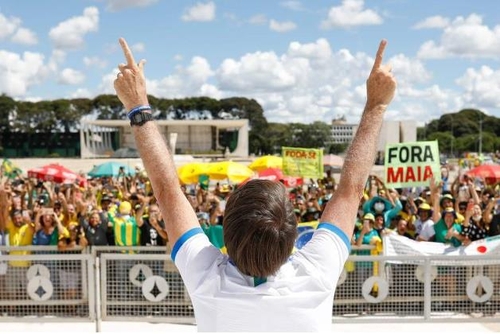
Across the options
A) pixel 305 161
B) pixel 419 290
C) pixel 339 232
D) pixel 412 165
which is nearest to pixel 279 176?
pixel 305 161

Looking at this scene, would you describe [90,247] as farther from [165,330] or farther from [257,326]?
[257,326]

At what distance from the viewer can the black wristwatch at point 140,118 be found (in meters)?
1.94

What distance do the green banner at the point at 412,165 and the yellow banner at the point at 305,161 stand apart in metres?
3.91

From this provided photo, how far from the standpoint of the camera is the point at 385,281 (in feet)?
24.1

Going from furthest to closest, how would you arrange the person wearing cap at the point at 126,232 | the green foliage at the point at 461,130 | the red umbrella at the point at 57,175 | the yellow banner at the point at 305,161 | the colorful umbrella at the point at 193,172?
the green foliage at the point at 461,130, the red umbrella at the point at 57,175, the colorful umbrella at the point at 193,172, the yellow banner at the point at 305,161, the person wearing cap at the point at 126,232

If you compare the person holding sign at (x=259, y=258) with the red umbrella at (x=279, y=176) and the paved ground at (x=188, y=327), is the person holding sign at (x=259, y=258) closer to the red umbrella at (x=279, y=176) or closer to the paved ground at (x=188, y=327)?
the paved ground at (x=188, y=327)

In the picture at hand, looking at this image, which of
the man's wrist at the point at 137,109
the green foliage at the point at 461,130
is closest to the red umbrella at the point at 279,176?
the man's wrist at the point at 137,109

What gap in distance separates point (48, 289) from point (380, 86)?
6327 mm

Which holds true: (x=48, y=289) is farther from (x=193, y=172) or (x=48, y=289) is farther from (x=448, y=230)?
(x=193, y=172)

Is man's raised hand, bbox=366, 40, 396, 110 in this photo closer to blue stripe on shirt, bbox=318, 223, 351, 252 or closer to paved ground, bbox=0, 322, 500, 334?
blue stripe on shirt, bbox=318, 223, 351, 252

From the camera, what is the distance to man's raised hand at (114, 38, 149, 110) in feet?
6.56

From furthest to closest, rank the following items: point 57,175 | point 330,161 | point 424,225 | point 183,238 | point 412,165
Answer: point 330,161 → point 57,175 → point 412,165 → point 424,225 → point 183,238

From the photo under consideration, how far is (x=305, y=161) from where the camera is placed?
1488 centimetres

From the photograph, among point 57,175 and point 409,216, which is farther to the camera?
point 57,175
